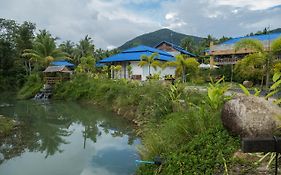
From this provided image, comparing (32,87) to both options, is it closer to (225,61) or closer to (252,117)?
(225,61)

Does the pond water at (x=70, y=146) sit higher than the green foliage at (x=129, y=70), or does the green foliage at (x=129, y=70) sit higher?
the green foliage at (x=129, y=70)

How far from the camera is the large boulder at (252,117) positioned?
16.2ft

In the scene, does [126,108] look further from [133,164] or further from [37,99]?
[37,99]

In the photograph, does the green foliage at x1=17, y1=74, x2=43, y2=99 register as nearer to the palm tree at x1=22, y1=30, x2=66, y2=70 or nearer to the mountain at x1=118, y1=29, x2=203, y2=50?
the palm tree at x1=22, y1=30, x2=66, y2=70

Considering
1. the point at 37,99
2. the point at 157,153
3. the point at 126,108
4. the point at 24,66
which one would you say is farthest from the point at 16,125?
the point at 24,66

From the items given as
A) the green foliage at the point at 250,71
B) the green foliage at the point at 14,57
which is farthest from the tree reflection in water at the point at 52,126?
the green foliage at the point at 14,57

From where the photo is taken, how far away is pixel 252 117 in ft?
16.5

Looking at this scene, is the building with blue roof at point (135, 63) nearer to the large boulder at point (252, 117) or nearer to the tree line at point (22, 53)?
the tree line at point (22, 53)

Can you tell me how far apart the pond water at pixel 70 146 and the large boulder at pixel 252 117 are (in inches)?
132

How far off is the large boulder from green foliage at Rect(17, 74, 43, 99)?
23654 mm

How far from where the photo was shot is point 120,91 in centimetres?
1770

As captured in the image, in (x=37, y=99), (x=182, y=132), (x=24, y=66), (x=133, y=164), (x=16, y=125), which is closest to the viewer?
(x=182, y=132)

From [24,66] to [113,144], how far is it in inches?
1084

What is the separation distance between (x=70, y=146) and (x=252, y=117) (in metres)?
7.56
